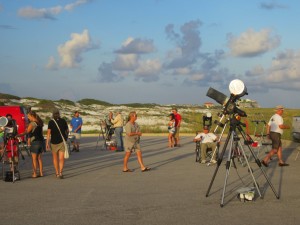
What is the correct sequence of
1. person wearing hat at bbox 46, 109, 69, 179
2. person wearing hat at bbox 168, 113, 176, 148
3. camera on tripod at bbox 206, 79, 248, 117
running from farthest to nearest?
person wearing hat at bbox 168, 113, 176, 148 → person wearing hat at bbox 46, 109, 69, 179 → camera on tripod at bbox 206, 79, 248, 117

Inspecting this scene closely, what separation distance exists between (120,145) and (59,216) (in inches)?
529

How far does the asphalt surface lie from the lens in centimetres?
781

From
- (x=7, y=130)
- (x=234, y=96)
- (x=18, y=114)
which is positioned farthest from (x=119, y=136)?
(x=234, y=96)

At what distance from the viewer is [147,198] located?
9.53m

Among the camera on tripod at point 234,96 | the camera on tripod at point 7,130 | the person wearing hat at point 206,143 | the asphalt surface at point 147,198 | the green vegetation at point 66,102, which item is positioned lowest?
the asphalt surface at point 147,198

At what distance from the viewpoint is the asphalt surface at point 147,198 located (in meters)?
7.81

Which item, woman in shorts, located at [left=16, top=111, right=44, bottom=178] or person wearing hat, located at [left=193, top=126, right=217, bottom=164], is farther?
person wearing hat, located at [left=193, top=126, right=217, bottom=164]

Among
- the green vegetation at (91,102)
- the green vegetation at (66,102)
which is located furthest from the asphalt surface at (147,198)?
the green vegetation at (91,102)

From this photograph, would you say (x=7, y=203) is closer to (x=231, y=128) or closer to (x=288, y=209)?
(x=231, y=128)

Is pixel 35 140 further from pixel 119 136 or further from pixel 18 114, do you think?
pixel 18 114

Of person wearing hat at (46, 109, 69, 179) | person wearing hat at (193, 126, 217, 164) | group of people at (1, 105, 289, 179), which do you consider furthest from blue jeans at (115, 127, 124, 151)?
person wearing hat at (46, 109, 69, 179)

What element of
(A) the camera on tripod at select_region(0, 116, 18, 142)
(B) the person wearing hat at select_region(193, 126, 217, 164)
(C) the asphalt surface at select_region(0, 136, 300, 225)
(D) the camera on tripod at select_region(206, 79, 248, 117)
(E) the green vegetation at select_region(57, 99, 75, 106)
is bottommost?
(C) the asphalt surface at select_region(0, 136, 300, 225)

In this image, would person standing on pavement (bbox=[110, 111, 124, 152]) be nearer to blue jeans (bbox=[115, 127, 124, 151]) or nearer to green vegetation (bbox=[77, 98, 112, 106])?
blue jeans (bbox=[115, 127, 124, 151])

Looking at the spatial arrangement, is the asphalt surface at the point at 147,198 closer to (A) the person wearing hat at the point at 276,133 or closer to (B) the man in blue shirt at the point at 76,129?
(A) the person wearing hat at the point at 276,133
